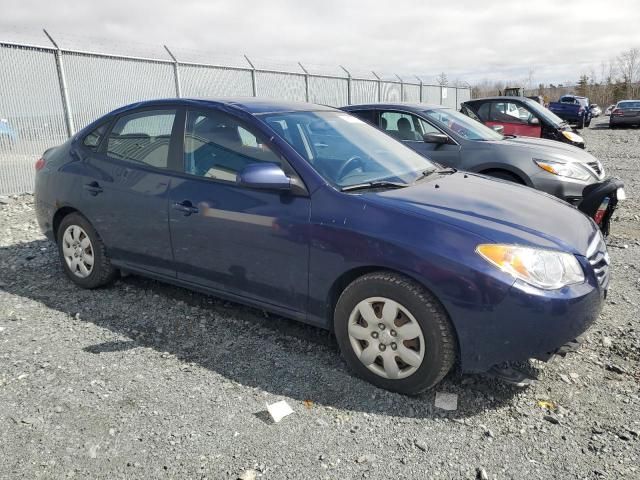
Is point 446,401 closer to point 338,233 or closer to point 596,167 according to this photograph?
point 338,233

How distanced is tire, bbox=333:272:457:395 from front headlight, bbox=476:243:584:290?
1.23 feet

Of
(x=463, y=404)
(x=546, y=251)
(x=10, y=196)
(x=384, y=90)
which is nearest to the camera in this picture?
(x=546, y=251)

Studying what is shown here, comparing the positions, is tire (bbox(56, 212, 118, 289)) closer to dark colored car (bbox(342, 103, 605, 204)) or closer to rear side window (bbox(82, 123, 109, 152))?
rear side window (bbox(82, 123, 109, 152))

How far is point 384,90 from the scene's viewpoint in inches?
833

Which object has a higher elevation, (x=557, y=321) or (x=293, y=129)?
(x=293, y=129)

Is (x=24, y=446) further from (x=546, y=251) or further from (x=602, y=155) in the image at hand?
(x=602, y=155)

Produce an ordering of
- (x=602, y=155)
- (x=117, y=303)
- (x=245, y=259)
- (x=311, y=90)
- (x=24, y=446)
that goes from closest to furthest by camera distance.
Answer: (x=24, y=446) < (x=245, y=259) < (x=117, y=303) < (x=602, y=155) < (x=311, y=90)

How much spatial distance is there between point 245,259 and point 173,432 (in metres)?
1.16

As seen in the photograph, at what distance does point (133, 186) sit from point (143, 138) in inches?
16.1

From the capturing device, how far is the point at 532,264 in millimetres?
2582

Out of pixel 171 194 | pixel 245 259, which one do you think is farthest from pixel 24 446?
pixel 171 194

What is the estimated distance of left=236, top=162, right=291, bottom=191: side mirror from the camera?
3.03 m

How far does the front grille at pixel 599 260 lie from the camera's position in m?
2.81

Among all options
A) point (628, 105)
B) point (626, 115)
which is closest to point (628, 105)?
point (628, 105)
